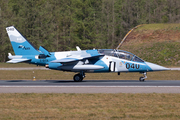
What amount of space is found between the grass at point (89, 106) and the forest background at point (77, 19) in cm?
6068

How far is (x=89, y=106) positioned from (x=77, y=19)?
67741mm

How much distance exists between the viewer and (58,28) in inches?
3615

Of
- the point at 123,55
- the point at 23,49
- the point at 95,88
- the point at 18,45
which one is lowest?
the point at 95,88

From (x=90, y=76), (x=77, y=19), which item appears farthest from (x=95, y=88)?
(x=77, y=19)

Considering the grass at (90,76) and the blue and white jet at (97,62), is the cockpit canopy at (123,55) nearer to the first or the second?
the blue and white jet at (97,62)

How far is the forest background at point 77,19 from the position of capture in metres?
75.0

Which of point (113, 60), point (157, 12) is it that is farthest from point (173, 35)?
point (113, 60)

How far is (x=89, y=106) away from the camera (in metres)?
12.4

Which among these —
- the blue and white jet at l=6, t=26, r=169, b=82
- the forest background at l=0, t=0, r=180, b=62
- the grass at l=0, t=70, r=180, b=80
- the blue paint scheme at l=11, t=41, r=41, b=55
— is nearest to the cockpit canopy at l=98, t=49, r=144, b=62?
the blue and white jet at l=6, t=26, r=169, b=82

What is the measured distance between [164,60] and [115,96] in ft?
152

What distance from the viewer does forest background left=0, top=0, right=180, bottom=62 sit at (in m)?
75.0

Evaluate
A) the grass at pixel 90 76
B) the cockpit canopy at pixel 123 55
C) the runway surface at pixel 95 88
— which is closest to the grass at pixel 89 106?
the runway surface at pixel 95 88

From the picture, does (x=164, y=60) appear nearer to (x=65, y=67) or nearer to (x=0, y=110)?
(x=65, y=67)

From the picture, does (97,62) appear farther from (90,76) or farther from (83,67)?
(90,76)
